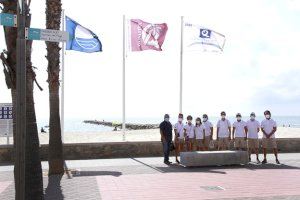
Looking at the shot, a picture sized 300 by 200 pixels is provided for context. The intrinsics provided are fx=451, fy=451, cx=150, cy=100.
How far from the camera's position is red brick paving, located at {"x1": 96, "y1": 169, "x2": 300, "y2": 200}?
10875 millimetres

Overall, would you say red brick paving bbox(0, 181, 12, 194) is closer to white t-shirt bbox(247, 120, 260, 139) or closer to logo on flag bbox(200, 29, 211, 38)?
white t-shirt bbox(247, 120, 260, 139)

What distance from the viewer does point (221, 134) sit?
59.2 feet

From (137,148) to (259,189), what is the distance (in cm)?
871

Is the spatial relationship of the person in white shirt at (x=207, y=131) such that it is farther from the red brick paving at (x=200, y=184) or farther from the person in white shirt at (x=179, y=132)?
the red brick paving at (x=200, y=184)

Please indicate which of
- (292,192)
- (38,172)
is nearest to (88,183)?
(38,172)

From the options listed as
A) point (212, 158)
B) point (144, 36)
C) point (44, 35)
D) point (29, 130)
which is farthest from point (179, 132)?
point (44, 35)

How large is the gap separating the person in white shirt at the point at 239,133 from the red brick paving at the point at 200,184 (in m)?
2.83

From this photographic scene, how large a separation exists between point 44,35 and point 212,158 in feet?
33.5

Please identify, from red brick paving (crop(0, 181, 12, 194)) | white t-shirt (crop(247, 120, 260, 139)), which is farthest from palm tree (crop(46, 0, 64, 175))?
white t-shirt (crop(247, 120, 260, 139))

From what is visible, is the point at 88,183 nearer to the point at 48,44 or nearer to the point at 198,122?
the point at 48,44

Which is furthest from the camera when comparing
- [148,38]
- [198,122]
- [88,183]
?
[148,38]

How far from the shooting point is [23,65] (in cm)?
673

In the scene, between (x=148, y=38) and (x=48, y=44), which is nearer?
(x=48, y=44)

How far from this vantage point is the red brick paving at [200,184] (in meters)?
10.9
